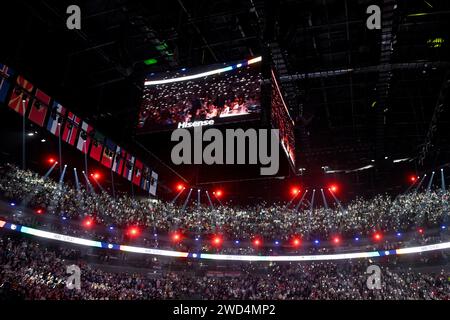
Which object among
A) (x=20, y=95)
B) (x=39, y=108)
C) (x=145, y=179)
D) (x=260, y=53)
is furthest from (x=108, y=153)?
(x=260, y=53)

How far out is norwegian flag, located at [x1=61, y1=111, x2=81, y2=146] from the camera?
12.8 m

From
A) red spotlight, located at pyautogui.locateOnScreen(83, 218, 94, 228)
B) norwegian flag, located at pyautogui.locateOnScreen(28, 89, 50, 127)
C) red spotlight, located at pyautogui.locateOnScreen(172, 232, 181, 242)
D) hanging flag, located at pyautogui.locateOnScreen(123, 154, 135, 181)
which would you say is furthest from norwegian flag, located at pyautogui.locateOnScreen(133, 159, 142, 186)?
red spotlight, located at pyautogui.locateOnScreen(172, 232, 181, 242)

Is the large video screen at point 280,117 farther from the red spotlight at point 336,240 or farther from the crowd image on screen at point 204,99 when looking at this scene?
the red spotlight at point 336,240

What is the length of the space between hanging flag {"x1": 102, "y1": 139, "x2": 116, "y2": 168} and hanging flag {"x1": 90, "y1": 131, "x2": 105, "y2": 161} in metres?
0.29

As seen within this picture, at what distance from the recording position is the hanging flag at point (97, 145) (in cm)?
1423

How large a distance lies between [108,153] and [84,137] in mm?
1724

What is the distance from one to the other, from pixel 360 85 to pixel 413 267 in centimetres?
1780

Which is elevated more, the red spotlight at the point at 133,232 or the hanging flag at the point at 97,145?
the hanging flag at the point at 97,145

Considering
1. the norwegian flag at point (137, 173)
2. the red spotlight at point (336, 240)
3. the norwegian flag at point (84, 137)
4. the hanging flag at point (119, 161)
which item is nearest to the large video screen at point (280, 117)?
the norwegian flag at point (84, 137)

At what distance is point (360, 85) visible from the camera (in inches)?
514

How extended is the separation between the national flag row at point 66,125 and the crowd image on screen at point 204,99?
5.33 metres

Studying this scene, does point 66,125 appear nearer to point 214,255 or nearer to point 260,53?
point 260,53
